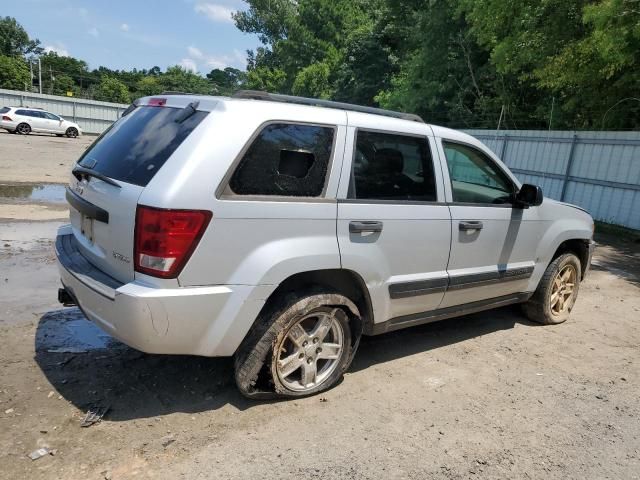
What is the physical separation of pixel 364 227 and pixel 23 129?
30487 millimetres

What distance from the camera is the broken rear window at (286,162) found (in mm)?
Answer: 2931

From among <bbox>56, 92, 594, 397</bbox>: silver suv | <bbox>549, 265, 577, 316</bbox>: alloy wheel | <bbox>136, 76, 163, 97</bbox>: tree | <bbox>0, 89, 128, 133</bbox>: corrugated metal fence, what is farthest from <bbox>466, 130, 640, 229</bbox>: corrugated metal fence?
<bbox>136, 76, 163, 97</bbox>: tree

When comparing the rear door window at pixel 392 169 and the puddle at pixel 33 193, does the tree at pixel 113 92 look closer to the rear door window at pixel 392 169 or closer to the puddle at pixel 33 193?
the puddle at pixel 33 193

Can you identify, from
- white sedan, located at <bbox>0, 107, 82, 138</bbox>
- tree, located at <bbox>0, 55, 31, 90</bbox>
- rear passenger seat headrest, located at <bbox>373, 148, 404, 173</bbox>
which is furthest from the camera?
tree, located at <bbox>0, 55, 31, 90</bbox>

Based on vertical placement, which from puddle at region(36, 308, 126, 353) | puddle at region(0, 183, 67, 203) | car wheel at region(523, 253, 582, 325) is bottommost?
puddle at region(0, 183, 67, 203)

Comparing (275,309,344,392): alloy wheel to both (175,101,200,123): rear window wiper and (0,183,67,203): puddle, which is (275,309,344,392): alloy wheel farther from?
(0,183,67,203): puddle

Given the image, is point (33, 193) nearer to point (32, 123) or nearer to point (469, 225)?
point (469, 225)

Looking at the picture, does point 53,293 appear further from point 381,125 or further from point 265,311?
point 381,125

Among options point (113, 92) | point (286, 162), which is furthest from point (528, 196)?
point (113, 92)

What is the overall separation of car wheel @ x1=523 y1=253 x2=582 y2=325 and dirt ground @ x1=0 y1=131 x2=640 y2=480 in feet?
1.27

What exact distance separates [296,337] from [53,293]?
2.92 metres

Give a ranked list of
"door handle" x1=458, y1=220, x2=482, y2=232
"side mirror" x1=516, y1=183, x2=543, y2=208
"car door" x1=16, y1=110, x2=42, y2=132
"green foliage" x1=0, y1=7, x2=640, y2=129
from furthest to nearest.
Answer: "car door" x1=16, y1=110, x2=42, y2=132 → "green foliage" x1=0, y1=7, x2=640, y2=129 → "side mirror" x1=516, y1=183, x2=543, y2=208 → "door handle" x1=458, y1=220, x2=482, y2=232

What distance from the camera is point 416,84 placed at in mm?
24891

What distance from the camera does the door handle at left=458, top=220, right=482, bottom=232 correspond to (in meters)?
3.93
